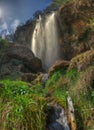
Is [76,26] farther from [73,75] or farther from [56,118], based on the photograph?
[56,118]

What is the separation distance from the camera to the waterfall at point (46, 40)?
2836 cm

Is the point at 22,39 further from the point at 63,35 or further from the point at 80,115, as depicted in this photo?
the point at 80,115

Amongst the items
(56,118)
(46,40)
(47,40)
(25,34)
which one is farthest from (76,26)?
(56,118)

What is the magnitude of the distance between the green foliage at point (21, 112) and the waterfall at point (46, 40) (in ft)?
63.7

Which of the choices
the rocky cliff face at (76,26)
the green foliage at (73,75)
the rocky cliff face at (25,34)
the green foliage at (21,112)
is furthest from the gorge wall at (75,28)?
the green foliage at (21,112)

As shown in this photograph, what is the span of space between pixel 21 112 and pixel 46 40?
2276 centimetres

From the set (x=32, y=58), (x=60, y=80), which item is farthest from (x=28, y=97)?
(x=32, y=58)

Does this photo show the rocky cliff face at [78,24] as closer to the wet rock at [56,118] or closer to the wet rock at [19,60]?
the wet rock at [19,60]

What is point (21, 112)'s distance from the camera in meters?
7.30

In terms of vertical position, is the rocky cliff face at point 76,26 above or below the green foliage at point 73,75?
above

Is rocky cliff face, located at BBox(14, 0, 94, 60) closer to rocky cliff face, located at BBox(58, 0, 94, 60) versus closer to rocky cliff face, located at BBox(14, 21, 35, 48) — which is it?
rocky cliff face, located at BBox(58, 0, 94, 60)

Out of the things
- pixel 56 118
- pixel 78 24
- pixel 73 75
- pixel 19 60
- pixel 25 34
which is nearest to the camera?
pixel 56 118

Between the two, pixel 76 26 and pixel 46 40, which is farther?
pixel 46 40

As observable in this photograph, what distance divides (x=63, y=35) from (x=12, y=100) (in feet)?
63.0
